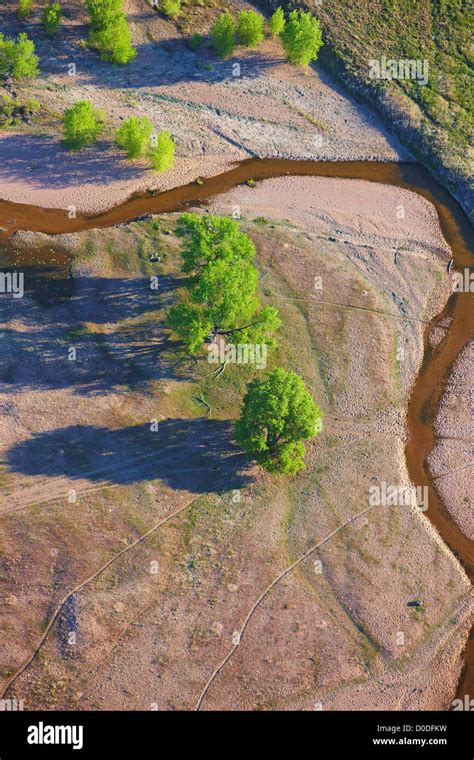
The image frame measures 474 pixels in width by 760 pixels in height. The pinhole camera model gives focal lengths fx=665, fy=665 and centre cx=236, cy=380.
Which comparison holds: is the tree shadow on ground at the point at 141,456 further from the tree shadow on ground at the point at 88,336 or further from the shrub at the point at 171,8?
the shrub at the point at 171,8

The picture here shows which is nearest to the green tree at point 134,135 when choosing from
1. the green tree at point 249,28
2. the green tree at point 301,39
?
the green tree at point 249,28

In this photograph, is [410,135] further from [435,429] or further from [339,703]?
[339,703]

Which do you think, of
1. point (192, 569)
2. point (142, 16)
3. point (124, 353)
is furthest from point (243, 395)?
point (142, 16)

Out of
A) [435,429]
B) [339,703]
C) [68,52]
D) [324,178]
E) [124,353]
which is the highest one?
[68,52]

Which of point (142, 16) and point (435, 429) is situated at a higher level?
point (142, 16)

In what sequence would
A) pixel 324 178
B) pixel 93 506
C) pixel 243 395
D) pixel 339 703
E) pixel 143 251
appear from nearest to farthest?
pixel 339 703 → pixel 93 506 → pixel 243 395 → pixel 143 251 → pixel 324 178

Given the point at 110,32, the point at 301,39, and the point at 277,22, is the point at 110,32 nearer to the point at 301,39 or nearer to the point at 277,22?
the point at 277,22

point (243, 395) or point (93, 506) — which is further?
point (243, 395)
